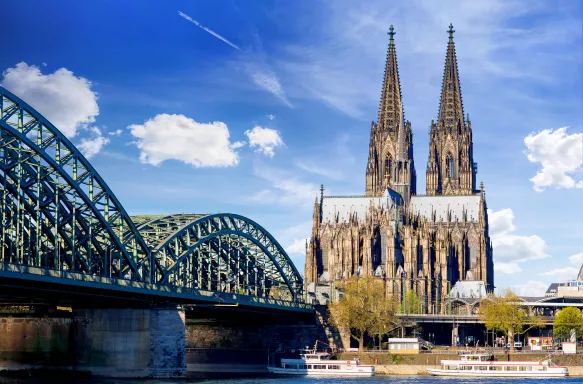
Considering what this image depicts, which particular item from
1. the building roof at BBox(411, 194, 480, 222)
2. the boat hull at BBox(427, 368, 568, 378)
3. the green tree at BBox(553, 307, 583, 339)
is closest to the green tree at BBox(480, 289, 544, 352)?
the green tree at BBox(553, 307, 583, 339)

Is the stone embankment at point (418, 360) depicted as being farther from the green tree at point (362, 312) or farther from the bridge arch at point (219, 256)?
the bridge arch at point (219, 256)

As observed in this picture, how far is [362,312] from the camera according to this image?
407 feet

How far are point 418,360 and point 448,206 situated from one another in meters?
85.8

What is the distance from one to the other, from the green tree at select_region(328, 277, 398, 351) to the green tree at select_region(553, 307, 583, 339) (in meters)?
19.7

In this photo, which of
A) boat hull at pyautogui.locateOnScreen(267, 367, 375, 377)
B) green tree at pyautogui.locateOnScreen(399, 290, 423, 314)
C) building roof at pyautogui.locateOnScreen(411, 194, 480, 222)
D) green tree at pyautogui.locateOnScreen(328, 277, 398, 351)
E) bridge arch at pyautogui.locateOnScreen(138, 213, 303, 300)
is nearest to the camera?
bridge arch at pyautogui.locateOnScreen(138, 213, 303, 300)

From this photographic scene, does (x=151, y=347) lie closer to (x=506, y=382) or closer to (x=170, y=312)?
(x=170, y=312)

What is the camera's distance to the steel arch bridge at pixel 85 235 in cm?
7150

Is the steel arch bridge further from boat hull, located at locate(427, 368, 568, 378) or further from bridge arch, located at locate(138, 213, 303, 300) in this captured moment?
boat hull, located at locate(427, 368, 568, 378)

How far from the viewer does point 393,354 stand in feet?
366

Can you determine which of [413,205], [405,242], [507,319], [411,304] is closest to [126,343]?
[507,319]

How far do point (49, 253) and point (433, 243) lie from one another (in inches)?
4333

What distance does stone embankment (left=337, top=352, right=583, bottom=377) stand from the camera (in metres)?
107

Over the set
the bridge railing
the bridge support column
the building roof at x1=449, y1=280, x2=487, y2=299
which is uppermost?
the building roof at x1=449, y1=280, x2=487, y2=299

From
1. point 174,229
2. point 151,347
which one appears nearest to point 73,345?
point 151,347
